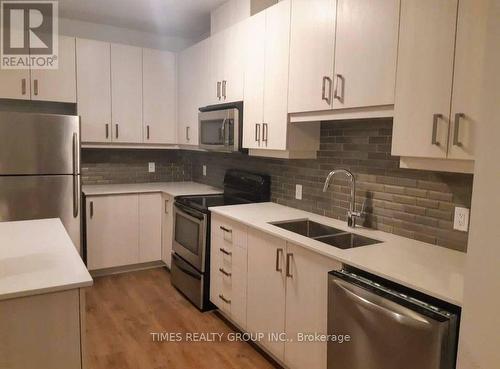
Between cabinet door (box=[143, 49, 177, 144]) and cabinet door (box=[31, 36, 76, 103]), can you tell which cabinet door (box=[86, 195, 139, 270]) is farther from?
cabinet door (box=[31, 36, 76, 103])

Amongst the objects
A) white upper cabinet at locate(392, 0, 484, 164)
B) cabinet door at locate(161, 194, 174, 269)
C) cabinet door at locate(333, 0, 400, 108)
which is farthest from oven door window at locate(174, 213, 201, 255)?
white upper cabinet at locate(392, 0, 484, 164)

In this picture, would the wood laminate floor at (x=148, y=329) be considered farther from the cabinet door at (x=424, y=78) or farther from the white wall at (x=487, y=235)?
the cabinet door at (x=424, y=78)

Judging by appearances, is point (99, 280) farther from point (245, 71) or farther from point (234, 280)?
point (245, 71)

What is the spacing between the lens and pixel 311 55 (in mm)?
2215

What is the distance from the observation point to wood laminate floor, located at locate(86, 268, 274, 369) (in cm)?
234

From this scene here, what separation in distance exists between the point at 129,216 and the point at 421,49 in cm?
302

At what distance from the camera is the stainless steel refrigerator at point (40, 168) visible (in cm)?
307

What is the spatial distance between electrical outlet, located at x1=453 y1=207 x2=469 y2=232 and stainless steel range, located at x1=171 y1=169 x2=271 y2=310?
63.4 inches

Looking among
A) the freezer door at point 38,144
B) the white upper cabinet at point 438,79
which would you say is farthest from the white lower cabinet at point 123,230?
the white upper cabinet at point 438,79

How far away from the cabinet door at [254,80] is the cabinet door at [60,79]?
185cm

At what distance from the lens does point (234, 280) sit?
8.55ft

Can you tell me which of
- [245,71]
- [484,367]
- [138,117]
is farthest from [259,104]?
[484,367]

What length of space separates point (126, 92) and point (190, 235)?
5.83 feet

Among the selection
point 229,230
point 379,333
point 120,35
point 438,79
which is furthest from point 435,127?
point 120,35
